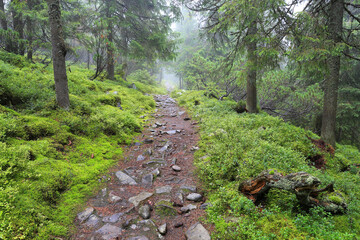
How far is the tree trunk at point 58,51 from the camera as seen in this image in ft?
20.3

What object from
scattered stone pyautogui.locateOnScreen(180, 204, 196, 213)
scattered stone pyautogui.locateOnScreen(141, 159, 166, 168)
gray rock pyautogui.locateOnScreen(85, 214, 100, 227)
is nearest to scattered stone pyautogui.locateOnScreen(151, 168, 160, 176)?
scattered stone pyautogui.locateOnScreen(141, 159, 166, 168)

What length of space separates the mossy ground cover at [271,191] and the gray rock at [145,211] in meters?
1.18

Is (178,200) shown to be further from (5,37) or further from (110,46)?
(5,37)

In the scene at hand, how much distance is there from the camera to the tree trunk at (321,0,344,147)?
6.16 metres

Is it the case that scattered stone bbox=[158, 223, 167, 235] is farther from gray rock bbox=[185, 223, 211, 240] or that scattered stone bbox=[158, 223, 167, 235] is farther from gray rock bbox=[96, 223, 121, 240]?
gray rock bbox=[96, 223, 121, 240]

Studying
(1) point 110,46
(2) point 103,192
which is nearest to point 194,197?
(2) point 103,192

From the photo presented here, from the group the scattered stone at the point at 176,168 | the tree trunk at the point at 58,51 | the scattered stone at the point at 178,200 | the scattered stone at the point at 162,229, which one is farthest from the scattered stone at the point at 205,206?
the tree trunk at the point at 58,51

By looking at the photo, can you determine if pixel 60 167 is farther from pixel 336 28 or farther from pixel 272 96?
pixel 272 96

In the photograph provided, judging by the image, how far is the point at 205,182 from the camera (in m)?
→ 4.49

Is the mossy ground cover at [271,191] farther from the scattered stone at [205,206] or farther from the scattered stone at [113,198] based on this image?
the scattered stone at [113,198]

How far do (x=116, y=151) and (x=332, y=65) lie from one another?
824cm

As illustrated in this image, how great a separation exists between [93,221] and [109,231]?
44 centimetres

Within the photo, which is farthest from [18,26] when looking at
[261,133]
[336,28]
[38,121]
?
[336,28]

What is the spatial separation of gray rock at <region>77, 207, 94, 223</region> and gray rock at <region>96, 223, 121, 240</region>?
1.46 feet
